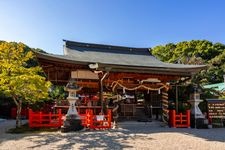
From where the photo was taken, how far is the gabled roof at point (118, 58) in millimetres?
15281

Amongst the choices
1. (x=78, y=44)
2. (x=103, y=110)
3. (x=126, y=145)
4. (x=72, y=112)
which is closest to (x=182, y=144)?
(x=126, y=145)

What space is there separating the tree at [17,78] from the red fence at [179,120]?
7.04 meters

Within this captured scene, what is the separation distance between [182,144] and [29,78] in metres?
7.93

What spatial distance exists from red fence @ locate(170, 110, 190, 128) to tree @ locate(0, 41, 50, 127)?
23.1 ft

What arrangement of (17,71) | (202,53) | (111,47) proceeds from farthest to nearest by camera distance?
(202,53), (111,47), (17,71)

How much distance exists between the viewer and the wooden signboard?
1827cm

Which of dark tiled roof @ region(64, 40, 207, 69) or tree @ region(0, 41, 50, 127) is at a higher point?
dark tiled roof @ region(64, 40, 207, 69)

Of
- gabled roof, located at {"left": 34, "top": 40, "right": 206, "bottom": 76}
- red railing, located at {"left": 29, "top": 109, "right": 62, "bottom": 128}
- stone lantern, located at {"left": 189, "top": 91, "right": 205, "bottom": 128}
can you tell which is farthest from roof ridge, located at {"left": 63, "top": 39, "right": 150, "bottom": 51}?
stone lantern, located at {"left": 189, "top": 91, "right": 205, "bottom": 128}

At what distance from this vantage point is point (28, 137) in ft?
41.1

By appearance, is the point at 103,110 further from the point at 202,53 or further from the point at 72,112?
the point at 202,53

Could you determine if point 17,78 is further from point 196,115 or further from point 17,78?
point 196,115

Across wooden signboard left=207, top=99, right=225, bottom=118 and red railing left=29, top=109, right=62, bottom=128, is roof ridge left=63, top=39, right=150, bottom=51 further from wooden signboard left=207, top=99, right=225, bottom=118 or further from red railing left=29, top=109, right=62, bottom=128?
wooden signboard left=207, top=99, right=225, bottom=118

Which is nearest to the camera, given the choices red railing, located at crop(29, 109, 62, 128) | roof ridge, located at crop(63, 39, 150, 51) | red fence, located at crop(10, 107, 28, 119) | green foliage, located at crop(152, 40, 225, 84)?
red railing, located at crop(29, 109, 62, 128)

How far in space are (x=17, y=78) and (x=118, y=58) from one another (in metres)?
7.60
